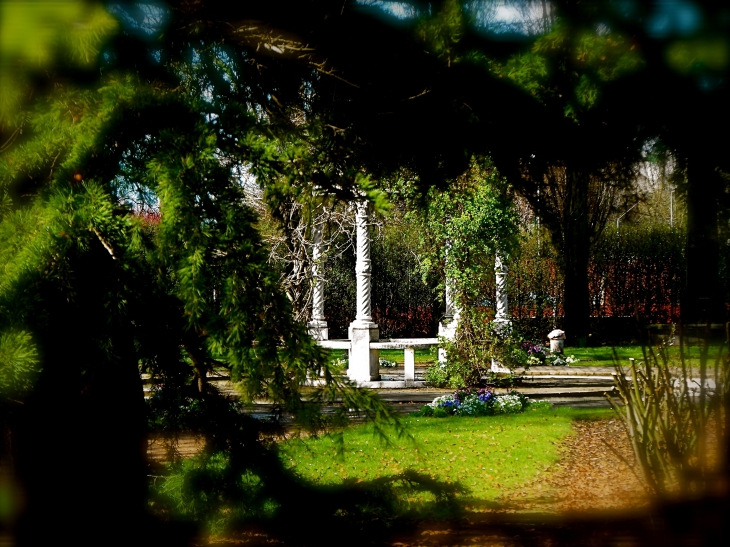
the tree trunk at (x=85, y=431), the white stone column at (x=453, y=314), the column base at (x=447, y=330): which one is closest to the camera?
the tree trunk at (x=85, y=431)

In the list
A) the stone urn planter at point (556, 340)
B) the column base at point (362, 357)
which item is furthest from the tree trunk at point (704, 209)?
the stone urn planter at point (556, 340)

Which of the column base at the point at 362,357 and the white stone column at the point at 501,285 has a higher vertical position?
the white stone column at the point at 501,285

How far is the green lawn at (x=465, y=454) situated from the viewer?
19.9 feet

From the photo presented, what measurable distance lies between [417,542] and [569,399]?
324 inches

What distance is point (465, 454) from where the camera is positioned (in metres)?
7.17

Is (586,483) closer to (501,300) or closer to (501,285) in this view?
(501,285)

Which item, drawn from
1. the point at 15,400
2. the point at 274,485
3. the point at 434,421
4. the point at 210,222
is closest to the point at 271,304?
the point at 210,222

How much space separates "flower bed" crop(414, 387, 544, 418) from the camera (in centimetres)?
988

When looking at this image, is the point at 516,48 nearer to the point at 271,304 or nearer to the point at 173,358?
the point at 271,304

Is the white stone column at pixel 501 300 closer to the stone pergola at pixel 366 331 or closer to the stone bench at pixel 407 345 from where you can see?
the stone pergola at pixel 366 331

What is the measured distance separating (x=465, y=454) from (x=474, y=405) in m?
2.88

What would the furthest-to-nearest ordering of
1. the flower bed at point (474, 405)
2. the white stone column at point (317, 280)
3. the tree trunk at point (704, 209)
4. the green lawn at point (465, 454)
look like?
1. the white stone column at point (317, 280)
2. the flower bed at point (474, 405)
3. the green lawn at point (465, 454)
4. the tree trunk at point (704, 209)

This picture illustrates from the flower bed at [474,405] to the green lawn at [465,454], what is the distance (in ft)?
1.44

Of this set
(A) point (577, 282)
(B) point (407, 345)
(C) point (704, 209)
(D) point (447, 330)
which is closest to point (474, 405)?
(D) point (447, 330)
